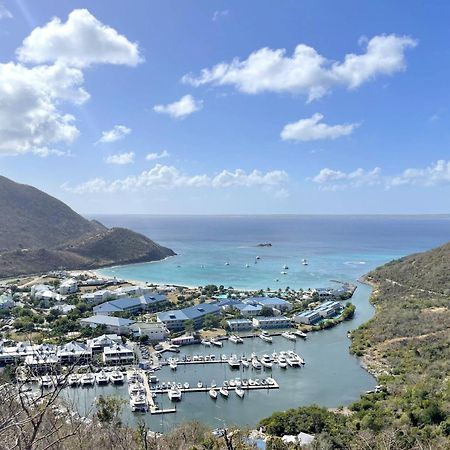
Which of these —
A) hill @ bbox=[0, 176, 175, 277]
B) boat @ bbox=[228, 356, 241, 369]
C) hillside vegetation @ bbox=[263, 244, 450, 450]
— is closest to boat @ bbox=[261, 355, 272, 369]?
boat @ bbox=[228, 356, 241, 369]

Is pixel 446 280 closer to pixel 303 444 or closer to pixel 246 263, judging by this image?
pixel 303 444

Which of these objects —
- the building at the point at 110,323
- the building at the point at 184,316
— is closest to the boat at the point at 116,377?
the building at the point at 110,323

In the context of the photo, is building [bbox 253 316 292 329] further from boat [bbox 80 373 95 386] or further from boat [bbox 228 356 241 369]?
boat [bbox 80 373 95 386]

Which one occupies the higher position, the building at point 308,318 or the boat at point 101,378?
the building at point 308,318

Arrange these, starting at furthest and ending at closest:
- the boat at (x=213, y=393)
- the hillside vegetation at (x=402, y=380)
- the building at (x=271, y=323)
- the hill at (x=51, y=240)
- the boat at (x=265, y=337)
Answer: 1. the hill at (x=51, y=240)
2. the building at (x=271, y=323)
3. the boat at (x=265, y=337)
4. the boat at (x=213, y=393)
5. the hillside vegetation at (x=402, y=380)

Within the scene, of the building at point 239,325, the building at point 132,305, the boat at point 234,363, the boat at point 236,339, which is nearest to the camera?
the boat at point 234,363

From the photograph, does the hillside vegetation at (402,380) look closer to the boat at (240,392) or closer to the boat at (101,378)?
the boat at (240,392)

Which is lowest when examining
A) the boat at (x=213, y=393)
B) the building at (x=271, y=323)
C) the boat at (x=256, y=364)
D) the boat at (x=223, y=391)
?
the boat at (x=213, y=393)
